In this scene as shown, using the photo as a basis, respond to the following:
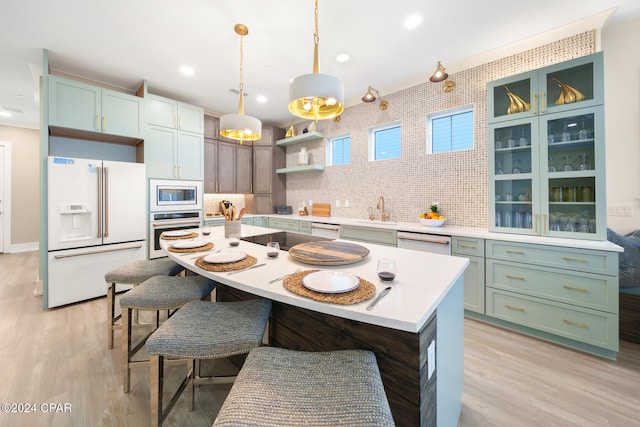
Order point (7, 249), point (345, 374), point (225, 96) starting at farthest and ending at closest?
point (7, 249)
point (225, 96)
point (345, 374)

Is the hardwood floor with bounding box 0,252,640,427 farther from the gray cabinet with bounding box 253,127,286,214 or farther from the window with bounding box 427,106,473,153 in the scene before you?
the gray cabinet with bounding box 253,127,286,214

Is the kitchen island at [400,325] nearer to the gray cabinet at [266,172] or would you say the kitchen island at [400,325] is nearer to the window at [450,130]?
the window at [450,130]

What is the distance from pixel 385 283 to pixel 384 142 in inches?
124

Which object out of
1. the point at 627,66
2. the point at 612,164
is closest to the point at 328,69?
the point at 627,66

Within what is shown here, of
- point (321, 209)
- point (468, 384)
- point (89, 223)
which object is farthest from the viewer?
point (321, 209)

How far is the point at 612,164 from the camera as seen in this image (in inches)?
95.9

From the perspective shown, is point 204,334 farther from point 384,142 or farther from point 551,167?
point 384,142

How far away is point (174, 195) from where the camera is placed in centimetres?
373

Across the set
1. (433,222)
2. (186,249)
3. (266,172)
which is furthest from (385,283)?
(266,172)

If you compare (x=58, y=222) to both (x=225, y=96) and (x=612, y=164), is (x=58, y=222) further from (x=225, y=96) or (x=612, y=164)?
(x=612, y=164)

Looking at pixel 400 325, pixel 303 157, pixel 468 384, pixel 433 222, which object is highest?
pixel 303 157

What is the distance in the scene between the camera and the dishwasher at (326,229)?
366 centimetres

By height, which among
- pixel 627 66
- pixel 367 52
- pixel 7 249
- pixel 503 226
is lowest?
pixel 7 249

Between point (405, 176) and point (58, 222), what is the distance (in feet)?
14.1
